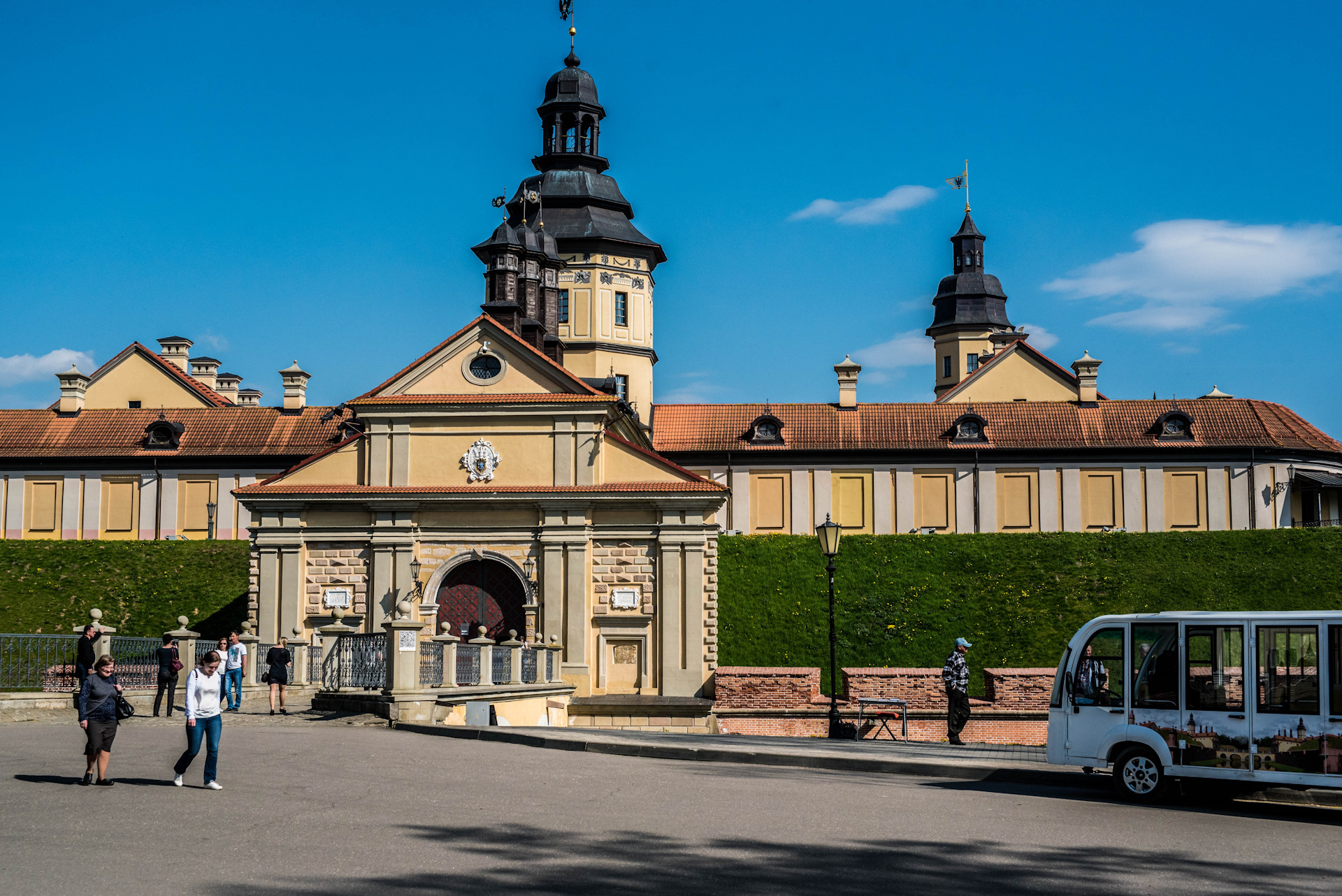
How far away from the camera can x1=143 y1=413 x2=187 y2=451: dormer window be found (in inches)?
2005

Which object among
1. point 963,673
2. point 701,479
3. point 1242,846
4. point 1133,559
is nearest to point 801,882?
point 1242,846

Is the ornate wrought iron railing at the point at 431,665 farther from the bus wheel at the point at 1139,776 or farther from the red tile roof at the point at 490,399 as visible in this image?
the bus wheel at the point at 1139,776

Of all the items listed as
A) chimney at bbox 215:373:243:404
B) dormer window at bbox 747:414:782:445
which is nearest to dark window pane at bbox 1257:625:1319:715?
Answer: dormer window at bbox 747:414:782:445

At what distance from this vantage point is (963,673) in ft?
72.2

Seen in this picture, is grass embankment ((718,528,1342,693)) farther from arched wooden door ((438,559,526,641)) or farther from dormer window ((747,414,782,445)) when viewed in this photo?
dormer window ((747,414,782,445))

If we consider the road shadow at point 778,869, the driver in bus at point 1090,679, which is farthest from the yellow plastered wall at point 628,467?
the road shadow at point 778,869

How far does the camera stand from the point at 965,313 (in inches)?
3086

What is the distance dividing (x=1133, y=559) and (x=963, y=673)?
1636 centimetres

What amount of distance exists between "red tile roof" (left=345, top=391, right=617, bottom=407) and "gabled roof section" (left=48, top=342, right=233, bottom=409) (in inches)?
1096

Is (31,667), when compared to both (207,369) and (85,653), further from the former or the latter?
(207,369)

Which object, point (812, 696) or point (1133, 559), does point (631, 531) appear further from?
point (1133, 559)

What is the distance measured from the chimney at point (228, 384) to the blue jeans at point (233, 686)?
43.0 metres

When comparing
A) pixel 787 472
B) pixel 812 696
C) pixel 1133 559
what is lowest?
pixel 812 696

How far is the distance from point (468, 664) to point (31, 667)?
928cm
